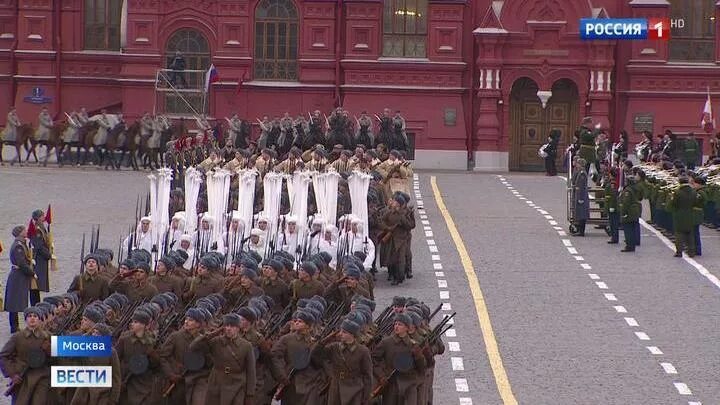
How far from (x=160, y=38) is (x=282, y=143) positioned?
37.0 feet

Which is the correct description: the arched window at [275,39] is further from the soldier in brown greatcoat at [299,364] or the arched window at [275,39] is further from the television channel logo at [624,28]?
the soldier in brown greatcoat at [299,364]

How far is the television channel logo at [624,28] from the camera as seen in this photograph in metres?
56.7

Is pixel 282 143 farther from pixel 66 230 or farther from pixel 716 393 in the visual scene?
pixel 716 393

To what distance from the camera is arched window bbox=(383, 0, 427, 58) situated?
57.9 metres

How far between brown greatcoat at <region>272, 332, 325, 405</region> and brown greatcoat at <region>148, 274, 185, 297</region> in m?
4.22

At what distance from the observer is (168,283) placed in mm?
24312

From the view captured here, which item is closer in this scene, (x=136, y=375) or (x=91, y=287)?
(x=136, y=375)

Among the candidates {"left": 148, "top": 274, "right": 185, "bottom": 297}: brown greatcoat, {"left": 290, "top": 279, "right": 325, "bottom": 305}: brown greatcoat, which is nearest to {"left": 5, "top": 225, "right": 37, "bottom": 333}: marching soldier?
{"left": 148, "top": 274, "right": 185, "bottom": 297}: brown greatcoat

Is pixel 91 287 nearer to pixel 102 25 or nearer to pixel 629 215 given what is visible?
pixel 629 215

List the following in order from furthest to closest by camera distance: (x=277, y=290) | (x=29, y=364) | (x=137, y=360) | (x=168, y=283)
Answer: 1. (x=168, y=283)
2. (x=277, y=290)
3. (x=137, y=360)
4. (x=29, y=364)

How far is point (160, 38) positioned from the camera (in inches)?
2292

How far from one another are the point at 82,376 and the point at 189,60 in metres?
40.5

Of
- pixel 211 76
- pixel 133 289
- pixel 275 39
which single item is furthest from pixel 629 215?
pixel 275 39
